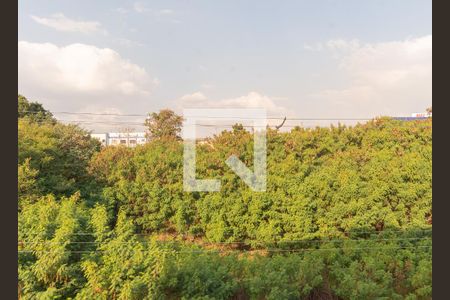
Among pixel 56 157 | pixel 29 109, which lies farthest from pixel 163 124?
pixel 29 109

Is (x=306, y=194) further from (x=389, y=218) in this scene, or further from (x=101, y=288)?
(x=101, y=288)

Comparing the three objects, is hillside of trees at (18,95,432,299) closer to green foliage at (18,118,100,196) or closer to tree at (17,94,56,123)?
green foliage at (18,118,100,196)

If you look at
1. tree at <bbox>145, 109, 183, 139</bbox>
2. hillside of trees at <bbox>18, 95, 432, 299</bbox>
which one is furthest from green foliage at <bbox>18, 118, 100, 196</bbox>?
tree at <bbox>145, 109, 183, 139</bbox>

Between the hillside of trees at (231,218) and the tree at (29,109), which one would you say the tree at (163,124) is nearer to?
the hillside of trees at (231,218)

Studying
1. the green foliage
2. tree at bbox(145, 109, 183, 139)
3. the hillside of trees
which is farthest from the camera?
tree at bbox(145, 109, 183, 139)

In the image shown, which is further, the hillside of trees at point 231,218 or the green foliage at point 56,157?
the green foliage at point 56,157

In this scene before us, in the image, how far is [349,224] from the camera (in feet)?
17.8

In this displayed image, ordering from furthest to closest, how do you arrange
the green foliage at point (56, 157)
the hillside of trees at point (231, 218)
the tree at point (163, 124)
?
the tree at point (163, 124) < the green foliage at point (56, 157) < the hillside of trees at point (231, 218)

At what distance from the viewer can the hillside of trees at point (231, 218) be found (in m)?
3.56

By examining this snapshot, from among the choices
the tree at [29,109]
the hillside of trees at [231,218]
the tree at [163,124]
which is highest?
the tree at [29,109]

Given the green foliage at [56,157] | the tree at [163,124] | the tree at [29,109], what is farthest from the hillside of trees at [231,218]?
the tree at [29,109]

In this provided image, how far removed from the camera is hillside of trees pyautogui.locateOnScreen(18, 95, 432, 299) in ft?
11.7

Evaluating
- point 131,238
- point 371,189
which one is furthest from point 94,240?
point 371,189

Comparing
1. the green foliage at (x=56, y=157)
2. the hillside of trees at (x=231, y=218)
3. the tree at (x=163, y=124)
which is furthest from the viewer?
the tree at (x=163, y=124)
